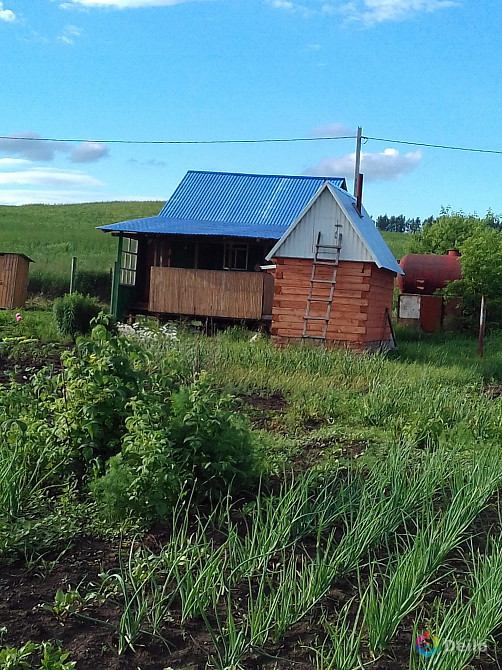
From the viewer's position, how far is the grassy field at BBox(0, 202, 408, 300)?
28797 mm

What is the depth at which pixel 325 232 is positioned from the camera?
639 inches

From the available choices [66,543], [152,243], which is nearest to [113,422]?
[66,543]

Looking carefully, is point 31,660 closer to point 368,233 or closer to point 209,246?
point 368,233

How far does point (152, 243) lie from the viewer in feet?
68.9

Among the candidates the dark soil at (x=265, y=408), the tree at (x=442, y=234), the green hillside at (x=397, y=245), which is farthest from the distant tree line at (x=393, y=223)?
the dark soil at (x=265, y=408)

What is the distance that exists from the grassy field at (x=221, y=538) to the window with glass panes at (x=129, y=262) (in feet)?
44.9

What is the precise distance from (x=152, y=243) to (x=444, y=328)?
8.78 meters

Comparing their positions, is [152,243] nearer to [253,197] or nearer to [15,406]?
[253,197]

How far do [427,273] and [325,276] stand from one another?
7.71 m

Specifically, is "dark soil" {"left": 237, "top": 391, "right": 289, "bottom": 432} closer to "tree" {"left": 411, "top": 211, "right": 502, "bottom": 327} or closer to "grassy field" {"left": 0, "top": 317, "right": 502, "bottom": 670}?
"grassy field" {"left": 0, "top": 317, "right": 502, "bottom": 670}

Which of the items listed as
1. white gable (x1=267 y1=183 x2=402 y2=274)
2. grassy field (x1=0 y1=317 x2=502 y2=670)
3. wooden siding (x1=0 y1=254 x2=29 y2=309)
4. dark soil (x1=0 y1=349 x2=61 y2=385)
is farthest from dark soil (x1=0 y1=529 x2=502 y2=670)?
wooden siding (x1=0 y1=254 x2=29 y2=309)

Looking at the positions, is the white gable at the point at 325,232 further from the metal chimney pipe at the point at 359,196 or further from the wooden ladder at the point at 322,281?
the metal chimney pipe at the point at 359,196

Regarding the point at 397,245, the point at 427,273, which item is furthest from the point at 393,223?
the point at 427,273

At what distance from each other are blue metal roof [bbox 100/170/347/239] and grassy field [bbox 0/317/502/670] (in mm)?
12575
